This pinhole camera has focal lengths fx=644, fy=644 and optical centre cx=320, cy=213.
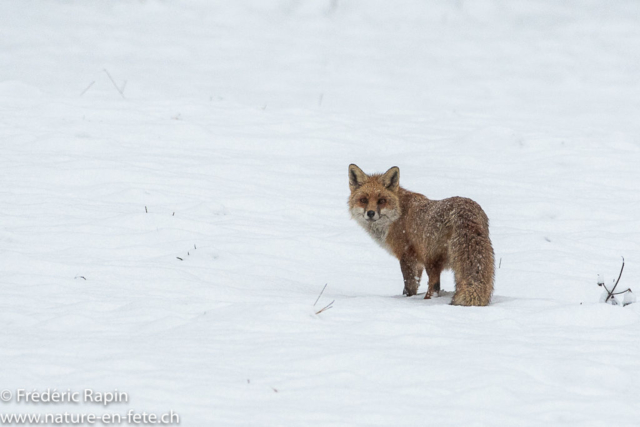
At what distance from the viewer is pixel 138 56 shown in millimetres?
19438

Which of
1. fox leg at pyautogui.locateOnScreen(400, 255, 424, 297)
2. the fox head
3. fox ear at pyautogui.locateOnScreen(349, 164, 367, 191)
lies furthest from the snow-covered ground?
fox ear at pyautogui.locateOnScreen(349, 164, 367, 191)

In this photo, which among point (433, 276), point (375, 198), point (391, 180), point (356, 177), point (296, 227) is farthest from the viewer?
point (296, 227)

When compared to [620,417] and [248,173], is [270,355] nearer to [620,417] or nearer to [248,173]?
[620,417]

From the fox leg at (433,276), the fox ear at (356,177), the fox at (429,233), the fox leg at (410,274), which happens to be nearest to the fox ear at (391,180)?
the fox at (429,233)

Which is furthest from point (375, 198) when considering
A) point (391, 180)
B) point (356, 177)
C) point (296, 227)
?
point (296, 227)

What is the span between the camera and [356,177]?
24.3 ft

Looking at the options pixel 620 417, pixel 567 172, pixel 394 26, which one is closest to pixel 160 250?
pixel 620 417

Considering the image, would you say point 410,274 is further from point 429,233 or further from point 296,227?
point 296,227

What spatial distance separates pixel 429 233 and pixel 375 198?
3.01 feet

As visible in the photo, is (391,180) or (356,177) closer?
(391,180)

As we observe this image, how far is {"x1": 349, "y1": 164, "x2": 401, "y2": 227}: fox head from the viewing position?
6867 millimetres

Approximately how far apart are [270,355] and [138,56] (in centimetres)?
1731

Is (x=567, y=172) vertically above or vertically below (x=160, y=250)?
above

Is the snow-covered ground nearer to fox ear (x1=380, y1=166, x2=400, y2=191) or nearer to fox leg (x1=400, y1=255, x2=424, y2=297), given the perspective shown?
fox leg (x1=400, y1=255, x2=424, y2=297)
